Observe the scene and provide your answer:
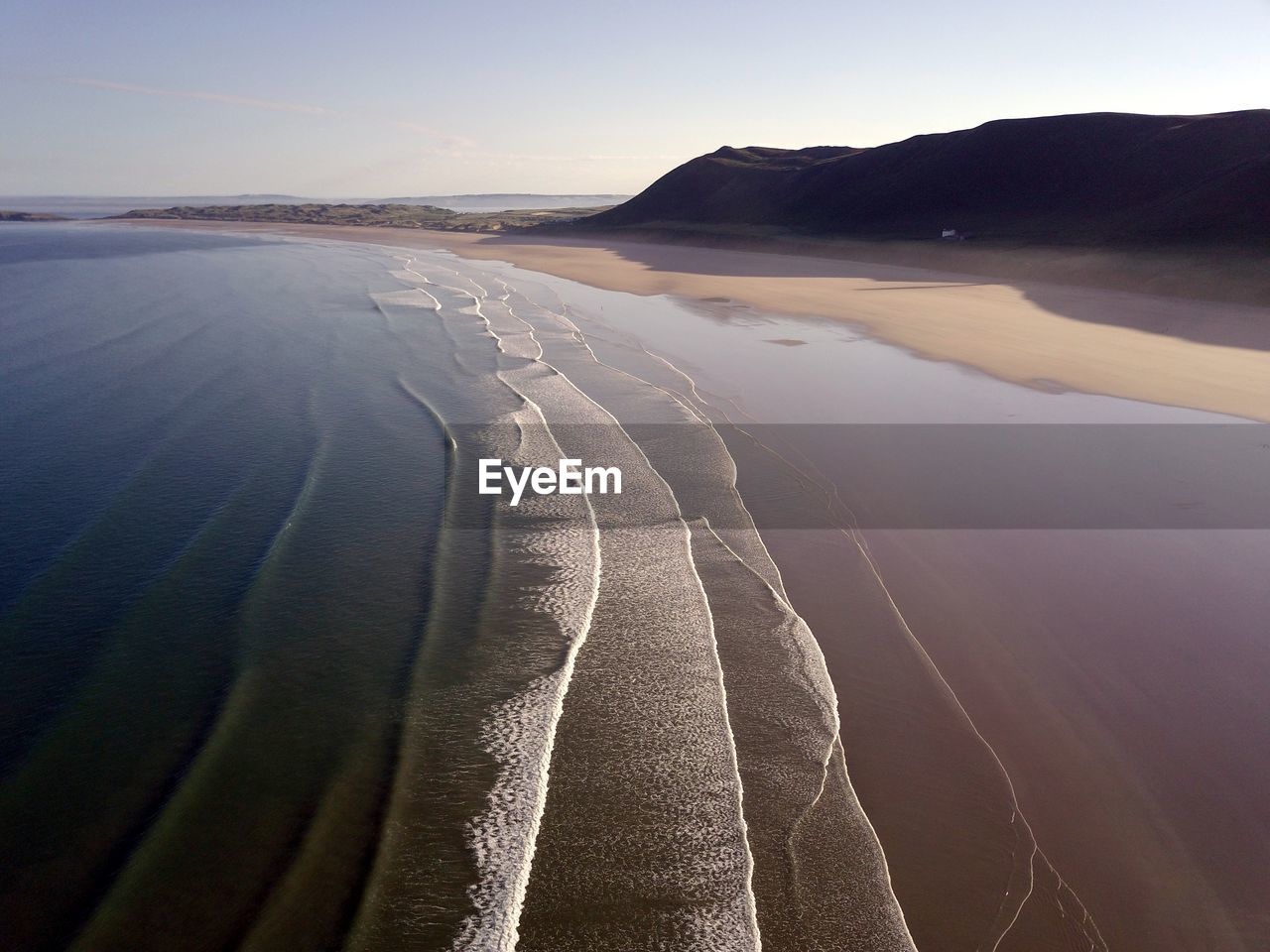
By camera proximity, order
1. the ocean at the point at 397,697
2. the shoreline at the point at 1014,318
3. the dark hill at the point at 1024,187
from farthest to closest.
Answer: the dark hill at the point at 1024,187, the shoreline at the point at 1014,318, the ocean at the point at 397,697

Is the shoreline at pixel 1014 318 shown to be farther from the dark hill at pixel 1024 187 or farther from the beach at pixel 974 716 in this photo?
the dark hill at pixel 1024 187

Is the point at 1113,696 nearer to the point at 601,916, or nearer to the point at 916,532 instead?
the point at 916,532

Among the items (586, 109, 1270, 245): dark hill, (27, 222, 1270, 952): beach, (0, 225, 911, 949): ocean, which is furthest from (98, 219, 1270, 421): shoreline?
(586, 109, 1270, 245): dark hill

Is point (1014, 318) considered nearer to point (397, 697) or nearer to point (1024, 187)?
point (397, 697)

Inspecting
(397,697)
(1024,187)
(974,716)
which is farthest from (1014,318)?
(1024,187)

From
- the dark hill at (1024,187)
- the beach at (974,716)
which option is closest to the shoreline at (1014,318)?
the beach at (974,716)

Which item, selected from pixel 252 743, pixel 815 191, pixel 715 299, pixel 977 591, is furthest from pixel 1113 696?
pixel 815 191

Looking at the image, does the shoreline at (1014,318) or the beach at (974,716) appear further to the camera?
the shoreline at (1014,318)

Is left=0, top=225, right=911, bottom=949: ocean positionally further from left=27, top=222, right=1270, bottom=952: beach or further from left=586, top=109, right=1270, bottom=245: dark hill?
left=586, top=109, right=1270, bottom=245: dark hill
